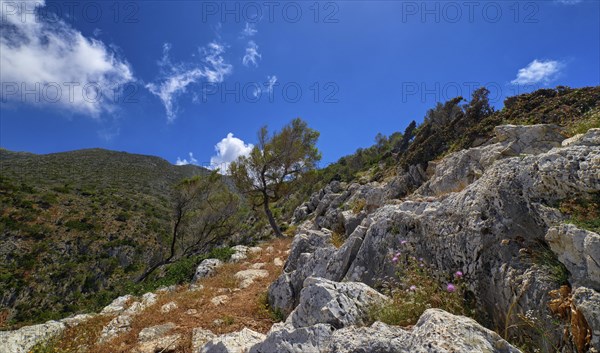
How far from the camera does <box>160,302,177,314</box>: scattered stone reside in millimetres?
9168

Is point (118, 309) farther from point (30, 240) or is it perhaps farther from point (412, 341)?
point (30, 240)

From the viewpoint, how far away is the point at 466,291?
4.51 m

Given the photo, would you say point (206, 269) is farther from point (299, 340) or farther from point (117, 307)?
point (299, 340)

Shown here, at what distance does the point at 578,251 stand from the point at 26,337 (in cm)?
1219

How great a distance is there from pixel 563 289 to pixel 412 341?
1.90 meters

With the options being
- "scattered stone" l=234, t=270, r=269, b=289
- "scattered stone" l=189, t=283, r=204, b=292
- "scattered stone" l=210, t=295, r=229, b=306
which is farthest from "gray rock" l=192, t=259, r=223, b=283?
"scattered stone" l=210, t=295, r=229, b=306

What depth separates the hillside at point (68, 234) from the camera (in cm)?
3056

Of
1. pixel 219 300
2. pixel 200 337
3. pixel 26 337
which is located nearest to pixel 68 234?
pixel 26 337

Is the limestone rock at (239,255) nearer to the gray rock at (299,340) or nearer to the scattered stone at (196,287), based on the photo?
the scattered stone at (196,287)

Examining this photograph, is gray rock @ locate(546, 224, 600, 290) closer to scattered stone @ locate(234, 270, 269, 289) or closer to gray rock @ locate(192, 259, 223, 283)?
scattered stone @ locate(234, 270, 269, 289)

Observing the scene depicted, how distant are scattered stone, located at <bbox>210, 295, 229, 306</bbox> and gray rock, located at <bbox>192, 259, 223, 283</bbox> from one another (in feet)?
14.8

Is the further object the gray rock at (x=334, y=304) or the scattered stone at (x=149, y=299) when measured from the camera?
the scattered stone at (x=149, y=299)

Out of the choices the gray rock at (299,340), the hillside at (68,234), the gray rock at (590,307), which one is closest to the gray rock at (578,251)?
the gray rock at (590,307)

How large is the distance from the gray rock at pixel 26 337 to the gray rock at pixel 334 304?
306 inches
